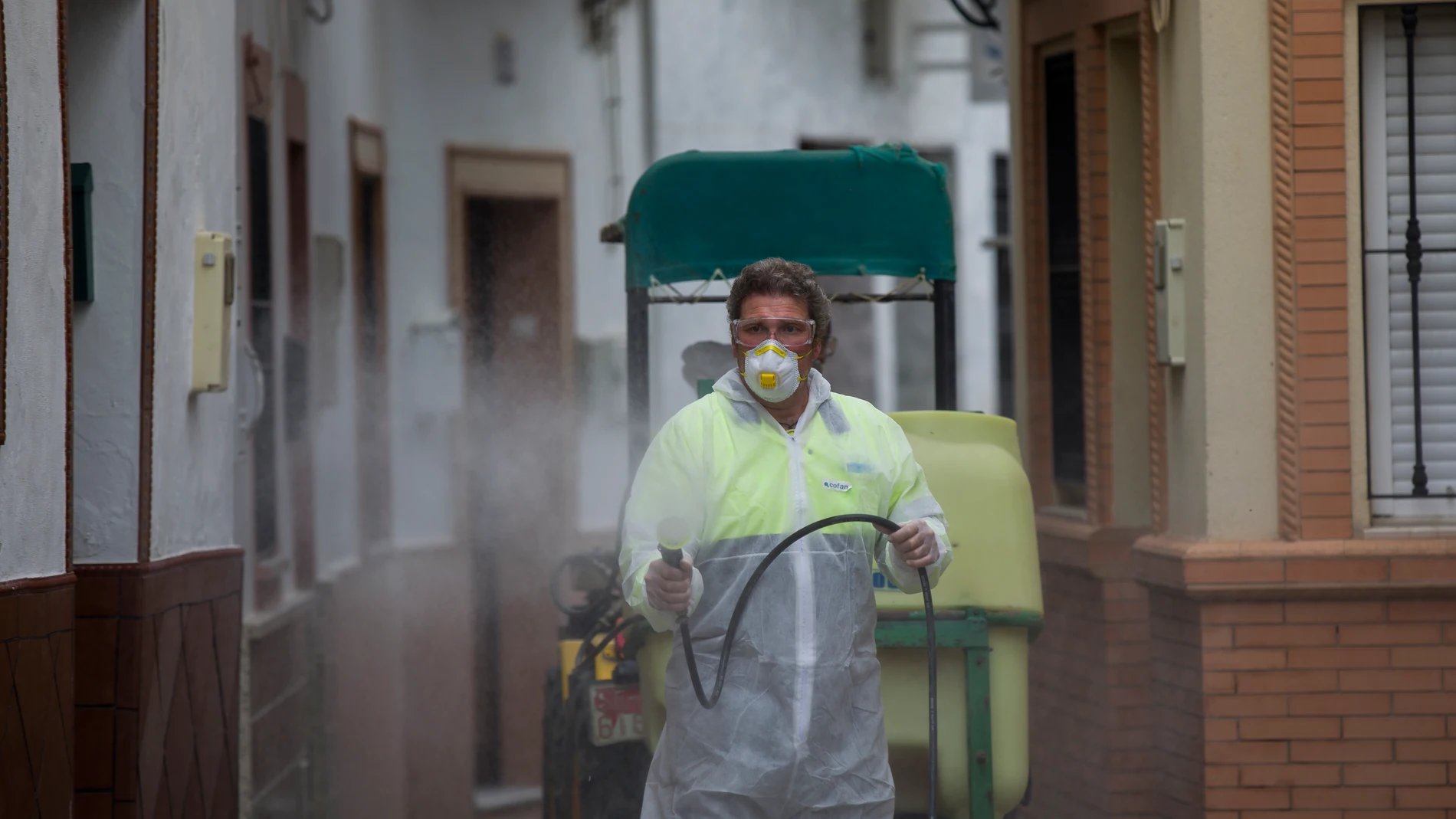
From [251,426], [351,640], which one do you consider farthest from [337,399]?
[251,426]

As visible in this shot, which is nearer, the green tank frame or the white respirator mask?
the white respirator mask

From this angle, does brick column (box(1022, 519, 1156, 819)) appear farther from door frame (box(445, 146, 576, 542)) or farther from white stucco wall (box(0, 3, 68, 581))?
door frame (box(445, 146, 576, 542))

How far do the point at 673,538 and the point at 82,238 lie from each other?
303 cm

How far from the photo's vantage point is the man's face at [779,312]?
14.3 ft

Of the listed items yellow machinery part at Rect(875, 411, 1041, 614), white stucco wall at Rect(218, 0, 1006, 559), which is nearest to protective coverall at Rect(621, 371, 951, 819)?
yellow machinery part at Rect(875, 411, 1041, 614)

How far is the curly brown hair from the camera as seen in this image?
437cm

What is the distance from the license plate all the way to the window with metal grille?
265 cm

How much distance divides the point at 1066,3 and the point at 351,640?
620 centimetres

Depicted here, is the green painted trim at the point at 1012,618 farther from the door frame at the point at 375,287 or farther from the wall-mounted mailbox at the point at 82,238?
the door frame at the point at 375,287

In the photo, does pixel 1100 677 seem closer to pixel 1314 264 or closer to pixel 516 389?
pixel 1314 264

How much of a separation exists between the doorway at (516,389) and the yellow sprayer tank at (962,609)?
8.99 m

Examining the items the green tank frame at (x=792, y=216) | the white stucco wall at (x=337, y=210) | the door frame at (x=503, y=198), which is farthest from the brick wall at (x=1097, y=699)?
the door frame at (x=503, y=198)

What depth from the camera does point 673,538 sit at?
389 centimetres

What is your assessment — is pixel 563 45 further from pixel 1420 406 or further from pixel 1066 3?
pixel 1420 406
